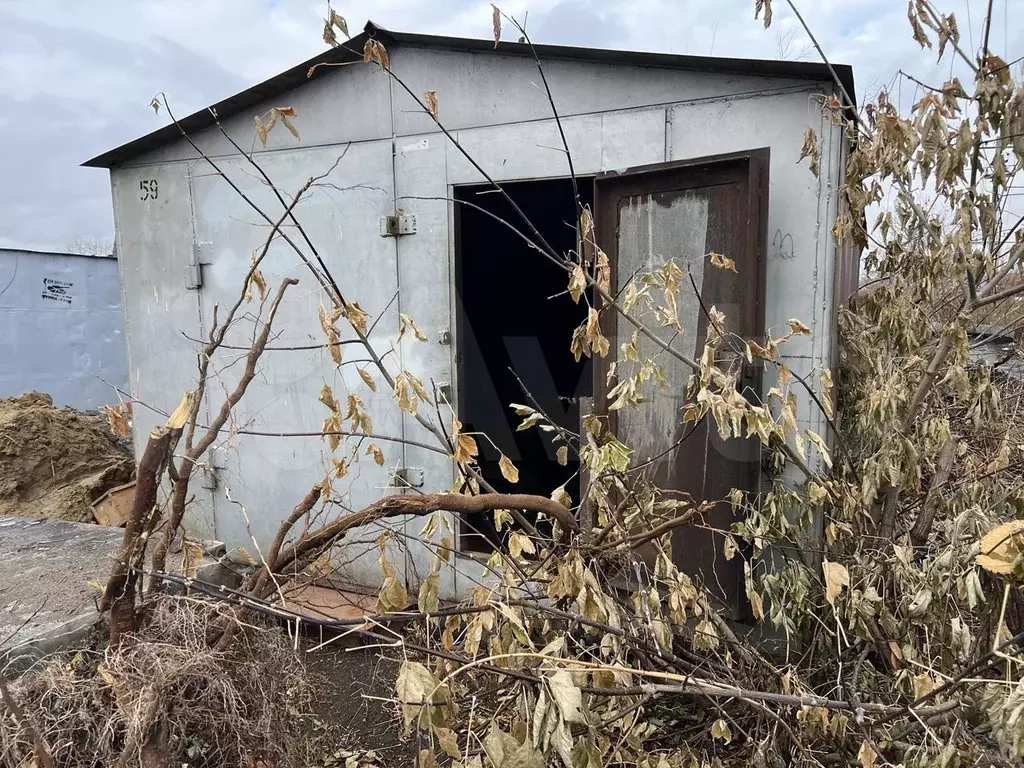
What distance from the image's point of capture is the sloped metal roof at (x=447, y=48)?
2.76 meters

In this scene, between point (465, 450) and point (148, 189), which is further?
A: point (148, 189)

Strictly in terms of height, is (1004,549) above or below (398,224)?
below

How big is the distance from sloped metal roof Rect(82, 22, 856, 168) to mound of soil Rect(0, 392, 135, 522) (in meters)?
3.02

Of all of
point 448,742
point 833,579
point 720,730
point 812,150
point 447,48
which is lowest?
point 720,730

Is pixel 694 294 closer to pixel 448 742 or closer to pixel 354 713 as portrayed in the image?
pixel 448 742

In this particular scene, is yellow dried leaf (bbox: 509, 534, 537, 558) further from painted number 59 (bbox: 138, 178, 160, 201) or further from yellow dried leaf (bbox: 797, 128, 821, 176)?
painted number 59 (bbox: 138, 178, 160, 201)

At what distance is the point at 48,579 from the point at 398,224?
255cm

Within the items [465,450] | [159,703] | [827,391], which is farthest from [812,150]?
[159,703]

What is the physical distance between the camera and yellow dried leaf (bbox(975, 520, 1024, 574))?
1.48m

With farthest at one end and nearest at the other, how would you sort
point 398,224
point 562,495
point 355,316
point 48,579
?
1. point 398,224
2. point 48,579
3. point 562,495
4. point 355,316

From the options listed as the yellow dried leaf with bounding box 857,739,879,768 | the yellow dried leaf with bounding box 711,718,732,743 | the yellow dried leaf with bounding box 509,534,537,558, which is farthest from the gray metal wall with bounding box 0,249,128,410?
the yellow dried leaf with bounding box 857,739,879,768

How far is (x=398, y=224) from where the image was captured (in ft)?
12.7

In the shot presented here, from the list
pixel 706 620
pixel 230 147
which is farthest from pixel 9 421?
pixel 706 620

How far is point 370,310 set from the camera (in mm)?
4070
